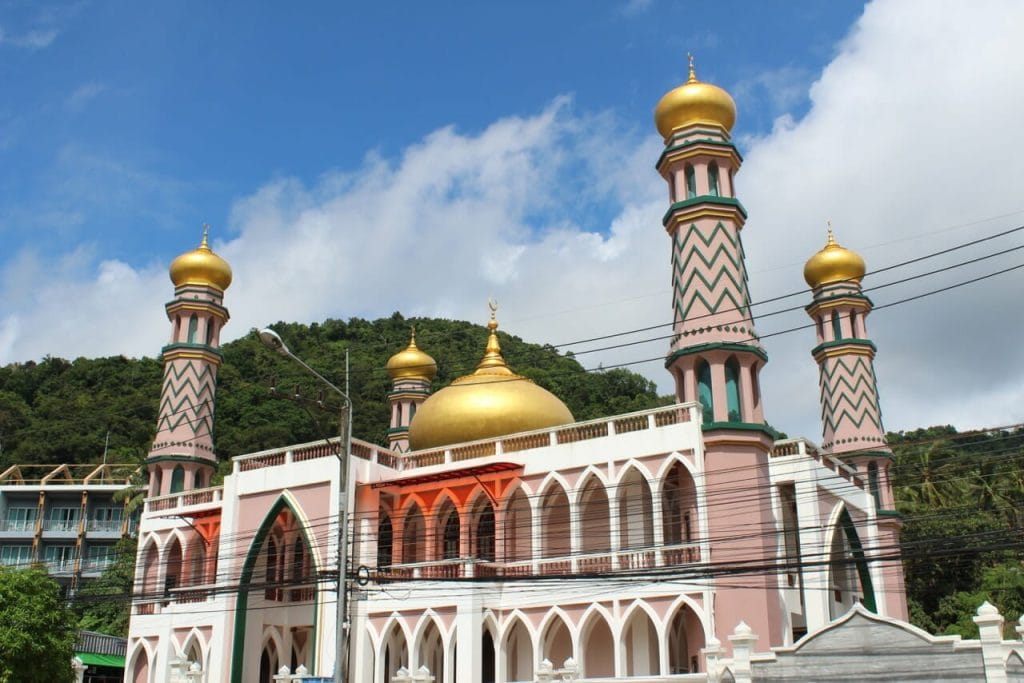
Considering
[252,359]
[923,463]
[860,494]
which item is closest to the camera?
[860,494]

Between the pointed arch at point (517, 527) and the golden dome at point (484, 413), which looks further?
the golden dome at point (484, 413)

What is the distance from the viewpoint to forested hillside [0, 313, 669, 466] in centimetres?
5597

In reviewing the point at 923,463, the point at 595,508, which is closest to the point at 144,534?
the point at 595,508

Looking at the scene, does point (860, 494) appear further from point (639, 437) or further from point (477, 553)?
point (477, 553)

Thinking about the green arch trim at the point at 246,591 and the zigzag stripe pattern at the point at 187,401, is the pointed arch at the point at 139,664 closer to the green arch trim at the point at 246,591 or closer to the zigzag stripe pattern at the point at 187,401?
the green arch trim at the point at 246,591

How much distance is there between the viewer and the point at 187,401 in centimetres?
3238

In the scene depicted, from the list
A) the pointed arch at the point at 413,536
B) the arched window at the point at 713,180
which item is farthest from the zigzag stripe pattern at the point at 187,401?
the arched window at the point at 713,180

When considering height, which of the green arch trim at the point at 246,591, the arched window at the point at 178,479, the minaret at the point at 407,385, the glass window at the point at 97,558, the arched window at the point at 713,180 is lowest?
the green arch trim at the point at 246,591

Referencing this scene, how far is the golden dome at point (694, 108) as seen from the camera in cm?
2672

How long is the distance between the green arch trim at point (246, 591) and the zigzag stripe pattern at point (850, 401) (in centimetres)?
1589

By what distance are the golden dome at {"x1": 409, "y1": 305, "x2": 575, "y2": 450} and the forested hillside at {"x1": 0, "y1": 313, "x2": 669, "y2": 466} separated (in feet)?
77.1

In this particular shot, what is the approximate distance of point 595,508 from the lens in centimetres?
2528

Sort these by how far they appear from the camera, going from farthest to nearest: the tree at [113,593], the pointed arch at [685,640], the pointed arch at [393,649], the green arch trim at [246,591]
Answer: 1. the tree at [113,593]
2. the green arch trim at [246,591]
3. the pointed arch at [393,649]
4. the pointed arch at [685,640]

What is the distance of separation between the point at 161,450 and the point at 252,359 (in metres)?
31.7
